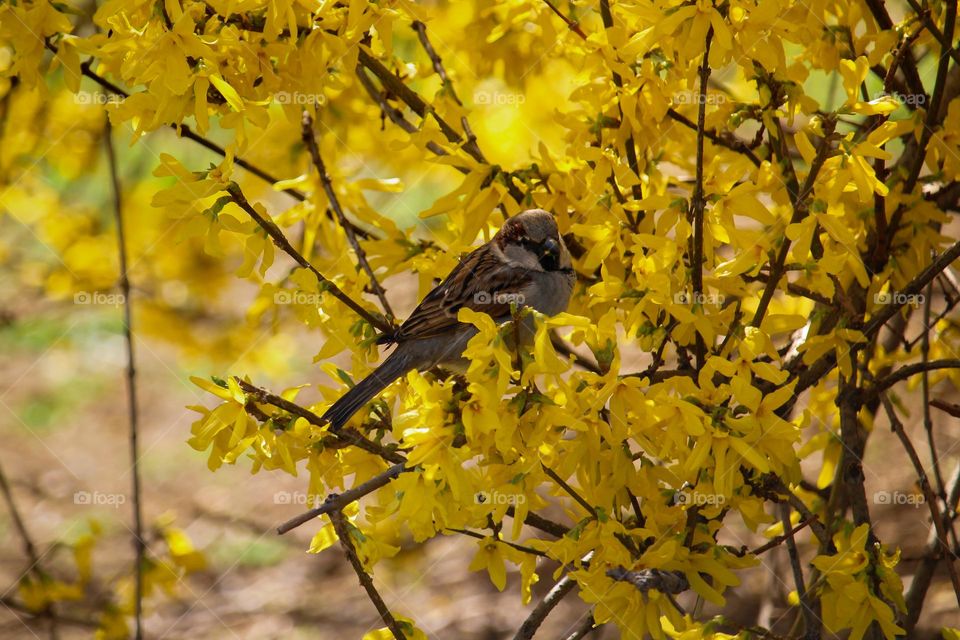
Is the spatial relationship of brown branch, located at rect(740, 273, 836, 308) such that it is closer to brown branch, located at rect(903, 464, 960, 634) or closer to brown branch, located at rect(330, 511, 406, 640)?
brown branch, located at rect(903, 464, 960, 634)

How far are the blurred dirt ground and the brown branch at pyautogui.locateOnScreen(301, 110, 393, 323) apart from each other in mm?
1762

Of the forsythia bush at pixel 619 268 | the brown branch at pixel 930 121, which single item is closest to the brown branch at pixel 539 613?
the forsythia bush at pixel 619 268

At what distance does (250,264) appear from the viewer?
7.83 ft

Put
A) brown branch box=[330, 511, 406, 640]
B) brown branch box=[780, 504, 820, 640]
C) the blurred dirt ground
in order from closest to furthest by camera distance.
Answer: brown branch box=[330, 511, 406, 640] < brown branch box=[780, 504, 820, 640] < the blurred dirt ground

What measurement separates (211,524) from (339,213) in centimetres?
367

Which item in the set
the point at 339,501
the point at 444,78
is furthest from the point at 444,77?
the point at 339,501

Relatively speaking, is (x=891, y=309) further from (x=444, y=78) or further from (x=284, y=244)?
(x=284, y=244)

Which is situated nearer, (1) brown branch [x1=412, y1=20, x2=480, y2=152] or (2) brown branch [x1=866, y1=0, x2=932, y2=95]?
(2) brown branch [x1=866, y1=0, x2=932, y2=95]

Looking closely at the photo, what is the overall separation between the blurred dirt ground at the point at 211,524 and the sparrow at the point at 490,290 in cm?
133

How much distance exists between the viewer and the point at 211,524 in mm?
6180

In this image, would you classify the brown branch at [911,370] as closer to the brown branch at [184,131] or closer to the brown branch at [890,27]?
the brown branch at [890,27]

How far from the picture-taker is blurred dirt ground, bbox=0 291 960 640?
475 cm

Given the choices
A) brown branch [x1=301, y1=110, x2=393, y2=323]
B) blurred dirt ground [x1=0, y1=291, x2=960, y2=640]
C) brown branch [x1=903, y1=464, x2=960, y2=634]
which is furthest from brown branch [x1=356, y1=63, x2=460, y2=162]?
blurred dirt ground [x1=0, y1=291, x2=960, y2=640]

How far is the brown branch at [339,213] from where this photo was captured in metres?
2.95
